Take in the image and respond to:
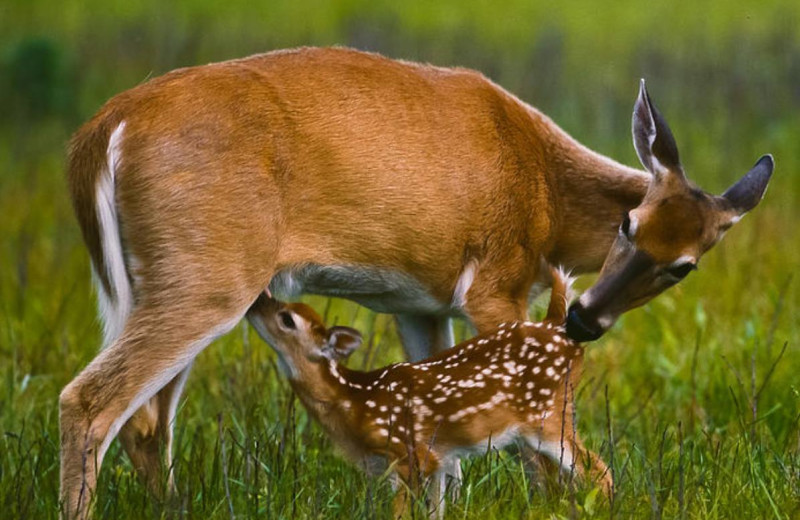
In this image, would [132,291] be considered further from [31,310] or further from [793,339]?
[793,339]

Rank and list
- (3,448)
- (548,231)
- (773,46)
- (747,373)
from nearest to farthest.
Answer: (3,448)
(548,231)
(747,373)
(773,46)

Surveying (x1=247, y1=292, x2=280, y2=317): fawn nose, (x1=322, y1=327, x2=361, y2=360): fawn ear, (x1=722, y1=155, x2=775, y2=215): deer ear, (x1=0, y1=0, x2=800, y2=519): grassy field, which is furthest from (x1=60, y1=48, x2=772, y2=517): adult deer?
(x1=0, y1=0, x2=800, y2=519): grassy field

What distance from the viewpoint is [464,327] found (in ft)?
23.9

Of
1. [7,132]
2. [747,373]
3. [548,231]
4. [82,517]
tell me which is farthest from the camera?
[7,132]

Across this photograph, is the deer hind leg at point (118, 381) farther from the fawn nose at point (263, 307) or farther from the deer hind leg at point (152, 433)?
the deer hind leg at point (152, 433)

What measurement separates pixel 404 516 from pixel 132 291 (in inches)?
47.1

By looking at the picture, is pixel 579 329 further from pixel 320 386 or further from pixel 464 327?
pixel 464 327

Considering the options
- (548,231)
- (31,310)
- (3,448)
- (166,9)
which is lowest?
(166,9)

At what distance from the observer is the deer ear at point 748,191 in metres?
5.69

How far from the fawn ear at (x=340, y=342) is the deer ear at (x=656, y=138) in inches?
51.2

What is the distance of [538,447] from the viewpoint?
5.18m

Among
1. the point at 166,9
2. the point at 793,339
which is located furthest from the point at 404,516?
the point at 166,9

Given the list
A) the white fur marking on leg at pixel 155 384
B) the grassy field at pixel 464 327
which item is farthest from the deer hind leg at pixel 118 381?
the grassy field at pixel 464 327

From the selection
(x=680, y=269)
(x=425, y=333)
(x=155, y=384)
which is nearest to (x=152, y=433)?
(x=155, y=384)
